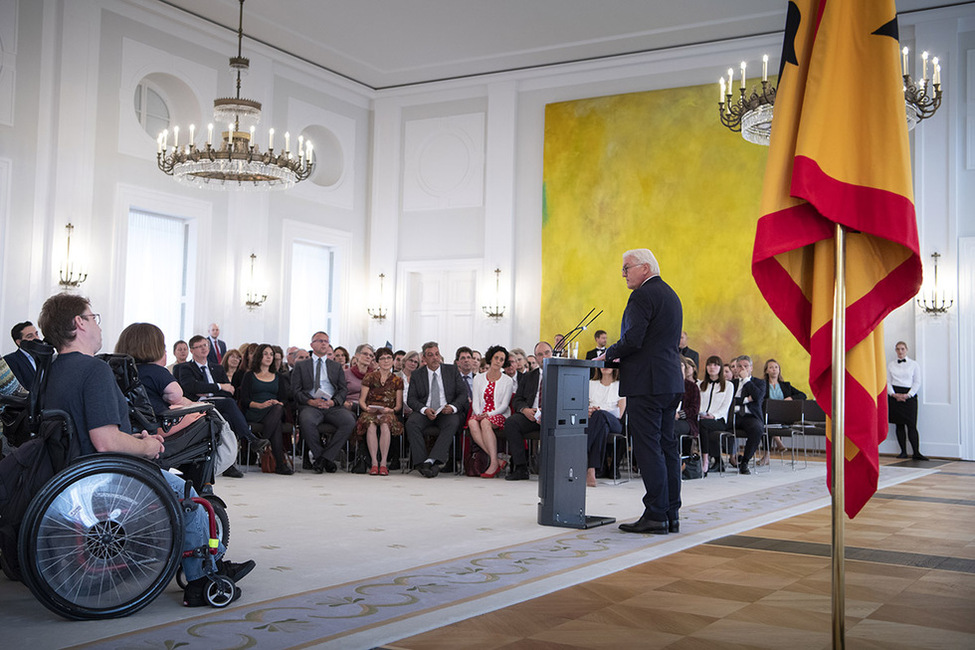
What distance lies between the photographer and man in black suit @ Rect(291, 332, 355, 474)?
28.6 feet

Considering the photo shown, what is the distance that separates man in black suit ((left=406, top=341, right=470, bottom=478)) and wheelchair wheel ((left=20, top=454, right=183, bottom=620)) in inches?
210

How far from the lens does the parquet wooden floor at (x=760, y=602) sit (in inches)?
116

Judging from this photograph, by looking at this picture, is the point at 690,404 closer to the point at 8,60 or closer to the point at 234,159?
the point at 234,159

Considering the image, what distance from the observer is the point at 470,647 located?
2840mm

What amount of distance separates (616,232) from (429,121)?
3714mm

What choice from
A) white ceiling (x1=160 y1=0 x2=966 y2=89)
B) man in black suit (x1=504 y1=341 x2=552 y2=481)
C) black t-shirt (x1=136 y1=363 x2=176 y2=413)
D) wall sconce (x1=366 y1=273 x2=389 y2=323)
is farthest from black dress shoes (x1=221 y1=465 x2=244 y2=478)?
wall sconce (x1=366 y1=273 x2=389 y2=323)

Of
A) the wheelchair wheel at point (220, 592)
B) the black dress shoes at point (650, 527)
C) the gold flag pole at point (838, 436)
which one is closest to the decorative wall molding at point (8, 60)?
the black dress shoes at point (650, 527)

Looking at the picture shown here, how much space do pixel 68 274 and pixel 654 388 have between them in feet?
26.7

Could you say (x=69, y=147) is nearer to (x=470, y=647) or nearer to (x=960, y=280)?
(x=470, y=647)

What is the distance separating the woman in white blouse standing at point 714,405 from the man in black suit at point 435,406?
2.37 meters

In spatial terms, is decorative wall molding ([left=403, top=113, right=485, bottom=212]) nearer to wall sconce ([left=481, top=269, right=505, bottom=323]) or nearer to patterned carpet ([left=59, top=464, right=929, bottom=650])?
wall sconce ([left=481, top=269, right=505, bottom=323])

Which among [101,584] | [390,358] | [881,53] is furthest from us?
[390,358]

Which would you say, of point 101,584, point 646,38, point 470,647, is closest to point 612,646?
point 470,647

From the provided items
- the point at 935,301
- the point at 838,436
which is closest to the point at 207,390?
the point at 838,436
